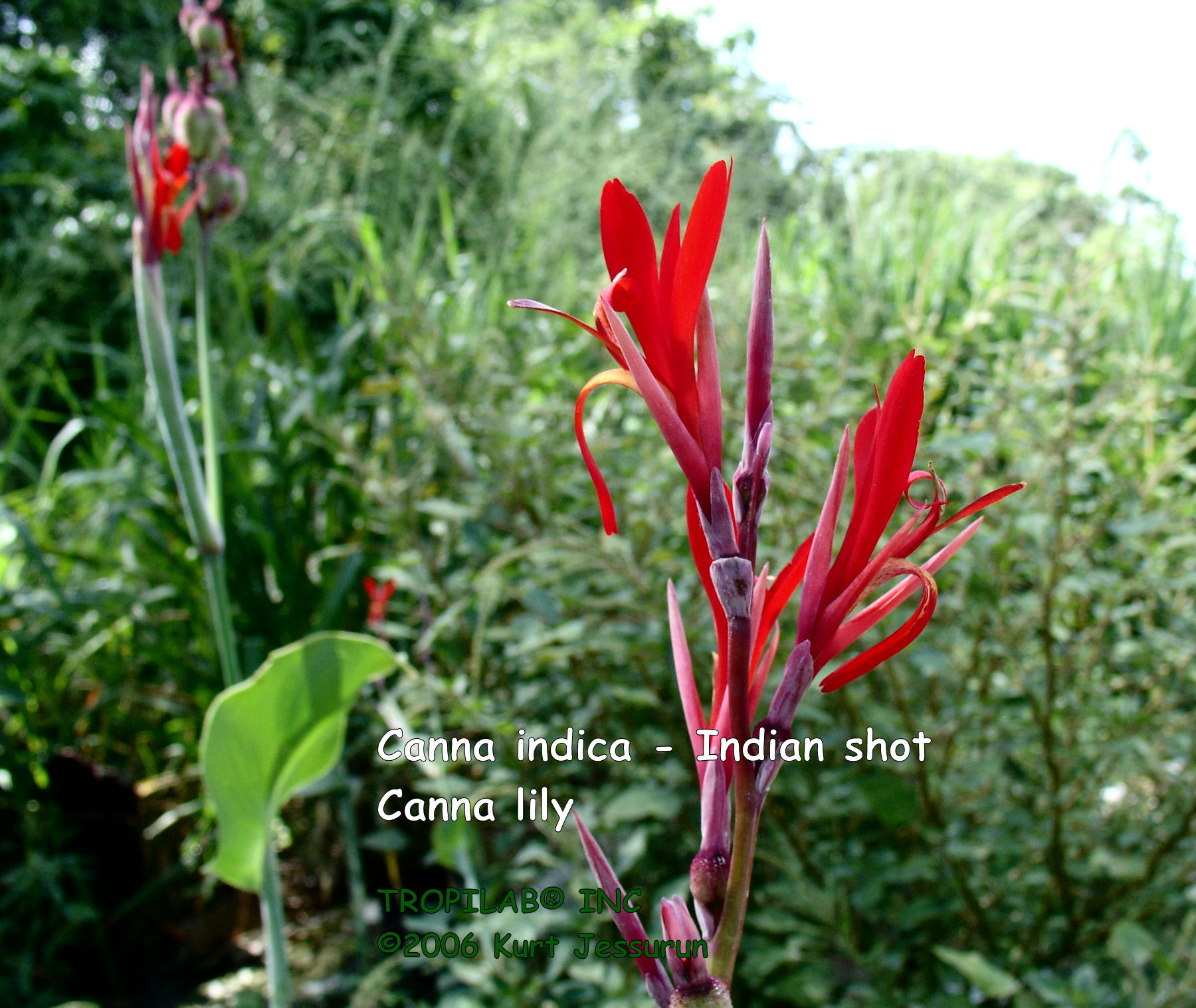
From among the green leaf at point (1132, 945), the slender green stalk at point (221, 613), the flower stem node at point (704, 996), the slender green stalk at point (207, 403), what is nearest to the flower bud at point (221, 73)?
the slender green stalk at point (207, 403)

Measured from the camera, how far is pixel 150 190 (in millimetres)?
821

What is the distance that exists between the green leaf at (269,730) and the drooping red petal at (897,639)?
599 millimetres

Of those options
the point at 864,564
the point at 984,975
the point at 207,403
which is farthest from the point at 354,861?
the point at 864,564

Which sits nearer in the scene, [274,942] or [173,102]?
[274,942]

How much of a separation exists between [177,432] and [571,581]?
464mm

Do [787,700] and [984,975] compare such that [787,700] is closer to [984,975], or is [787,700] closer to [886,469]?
[886,469]

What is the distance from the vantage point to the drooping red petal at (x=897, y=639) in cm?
23

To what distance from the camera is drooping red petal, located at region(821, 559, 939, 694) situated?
23cm

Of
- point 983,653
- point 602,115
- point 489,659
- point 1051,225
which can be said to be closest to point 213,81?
point 489,659

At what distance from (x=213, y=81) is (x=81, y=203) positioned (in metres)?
3.82

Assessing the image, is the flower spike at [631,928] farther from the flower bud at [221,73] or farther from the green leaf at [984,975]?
the flower bud at [221,73]

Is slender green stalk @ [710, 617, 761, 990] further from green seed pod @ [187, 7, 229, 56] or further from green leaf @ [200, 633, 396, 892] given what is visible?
green seed pod @ [187, 7, 229, 56]

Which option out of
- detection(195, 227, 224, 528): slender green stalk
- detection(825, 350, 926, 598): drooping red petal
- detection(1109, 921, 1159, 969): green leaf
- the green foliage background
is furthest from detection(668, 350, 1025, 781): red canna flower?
detection(195, 227, 224, 528): slender green stalk

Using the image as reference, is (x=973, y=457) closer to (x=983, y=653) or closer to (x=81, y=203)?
(x=983, y=653)
